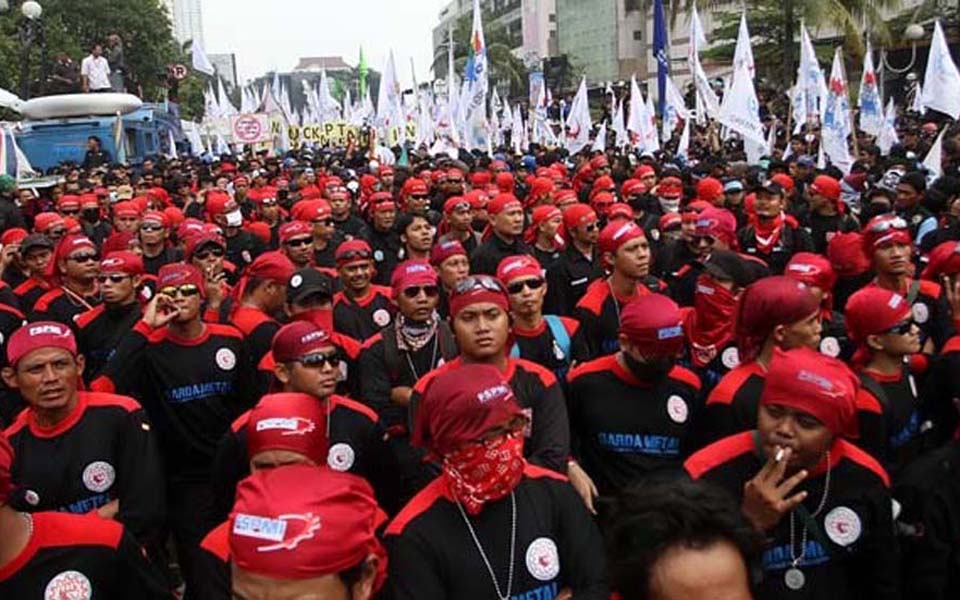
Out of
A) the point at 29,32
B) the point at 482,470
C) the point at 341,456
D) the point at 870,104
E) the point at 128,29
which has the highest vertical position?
the point at 128,29

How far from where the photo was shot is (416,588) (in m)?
3.02

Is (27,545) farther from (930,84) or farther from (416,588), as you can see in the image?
(930,84)

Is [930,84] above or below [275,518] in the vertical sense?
above

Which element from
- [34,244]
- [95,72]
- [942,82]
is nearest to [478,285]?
[34,244]

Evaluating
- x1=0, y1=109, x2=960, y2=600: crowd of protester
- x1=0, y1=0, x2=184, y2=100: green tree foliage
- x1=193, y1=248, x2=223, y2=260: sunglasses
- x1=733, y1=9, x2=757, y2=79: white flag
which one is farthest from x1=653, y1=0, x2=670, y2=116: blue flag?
x1=0, y1=0, x2=184, y2=100: green tree foliage

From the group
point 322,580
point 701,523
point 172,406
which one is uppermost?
point 701,523

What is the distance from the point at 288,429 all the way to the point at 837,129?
11742 mm

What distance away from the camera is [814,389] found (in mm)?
3246

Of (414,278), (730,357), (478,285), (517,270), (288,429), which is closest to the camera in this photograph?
(288,429)

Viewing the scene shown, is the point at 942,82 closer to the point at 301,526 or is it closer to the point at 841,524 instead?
the point at 841,524

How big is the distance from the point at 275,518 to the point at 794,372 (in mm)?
1886

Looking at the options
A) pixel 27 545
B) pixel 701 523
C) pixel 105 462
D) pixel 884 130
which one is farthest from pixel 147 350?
pixel 884 130

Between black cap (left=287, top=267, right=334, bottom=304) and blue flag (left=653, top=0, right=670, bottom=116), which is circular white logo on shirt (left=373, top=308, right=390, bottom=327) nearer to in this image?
black cap (left=287, top=267, right=334, bottom=304)

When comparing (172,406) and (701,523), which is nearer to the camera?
(701,523)
